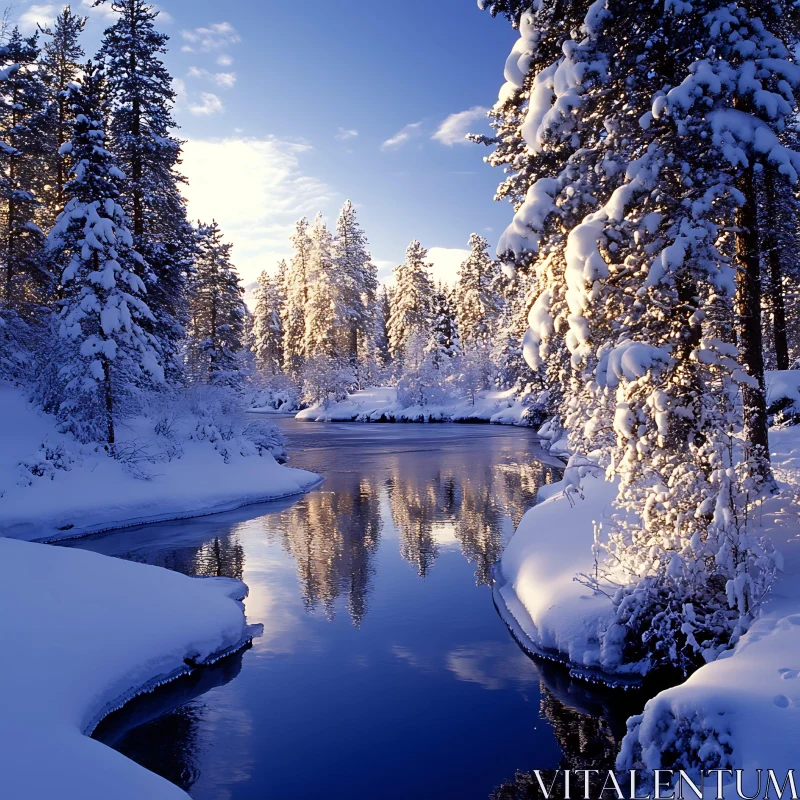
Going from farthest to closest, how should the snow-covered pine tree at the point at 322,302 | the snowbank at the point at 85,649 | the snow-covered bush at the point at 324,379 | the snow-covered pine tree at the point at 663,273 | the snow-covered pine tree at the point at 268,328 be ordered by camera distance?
the snow-covered pine tree at the point at 268,328, the snow-covered pine tree at the point at 322,302, the snow-covered bush at the point at 324,379, the snow-covered pine tree at the point at 663,273, the snowbank at the point at 85,649

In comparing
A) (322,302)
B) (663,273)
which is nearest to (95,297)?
(663,273)

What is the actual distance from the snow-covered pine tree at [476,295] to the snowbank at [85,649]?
65513 mm

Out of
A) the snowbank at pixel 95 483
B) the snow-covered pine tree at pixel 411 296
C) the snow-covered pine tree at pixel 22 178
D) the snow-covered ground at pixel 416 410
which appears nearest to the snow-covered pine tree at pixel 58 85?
the snow-covered pine tree at pixel 22 178

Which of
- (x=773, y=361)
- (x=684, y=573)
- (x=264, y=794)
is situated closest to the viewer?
(x=264, y=794)

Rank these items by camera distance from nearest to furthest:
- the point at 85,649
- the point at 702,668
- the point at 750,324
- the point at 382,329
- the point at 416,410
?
the point at 702,668, the point at 85,649, the point at 750,324, the point at 416,410, the point at 382,329

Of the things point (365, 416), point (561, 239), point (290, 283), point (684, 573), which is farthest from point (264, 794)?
point (290, 283)

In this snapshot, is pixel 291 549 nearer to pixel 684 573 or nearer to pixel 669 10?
pixel 684 573

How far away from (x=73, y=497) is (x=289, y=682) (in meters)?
12.1

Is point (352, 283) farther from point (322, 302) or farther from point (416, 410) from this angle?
point (416, 410)

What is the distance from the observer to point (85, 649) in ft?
27.6

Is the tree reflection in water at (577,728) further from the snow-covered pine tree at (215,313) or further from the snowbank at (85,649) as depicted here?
the snow-covered pine tree at (215,313)

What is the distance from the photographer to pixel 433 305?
78.6 meters

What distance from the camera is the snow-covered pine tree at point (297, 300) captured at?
74.5 m

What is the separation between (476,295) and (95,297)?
5943 centimetres
